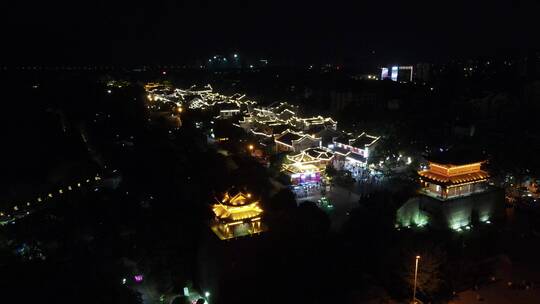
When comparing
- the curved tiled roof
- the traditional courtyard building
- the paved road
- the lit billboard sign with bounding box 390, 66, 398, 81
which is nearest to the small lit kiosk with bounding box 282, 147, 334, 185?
the paved road

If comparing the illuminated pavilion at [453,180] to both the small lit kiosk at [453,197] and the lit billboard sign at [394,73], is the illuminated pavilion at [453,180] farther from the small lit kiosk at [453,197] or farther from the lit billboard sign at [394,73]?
the lit billboard sign at [394,73]

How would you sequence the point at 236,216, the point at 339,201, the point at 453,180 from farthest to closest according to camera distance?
the point at 339,201 → the point at 453,180 → the point at 236,216

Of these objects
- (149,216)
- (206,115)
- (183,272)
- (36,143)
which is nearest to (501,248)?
(183,272)

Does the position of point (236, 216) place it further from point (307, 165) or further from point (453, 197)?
point (307, 165)

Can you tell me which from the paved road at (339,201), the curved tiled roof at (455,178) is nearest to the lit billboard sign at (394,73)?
the paved road at (339,201)

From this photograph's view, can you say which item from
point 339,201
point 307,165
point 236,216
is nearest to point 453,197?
point 339,201

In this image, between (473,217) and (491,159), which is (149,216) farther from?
(491,159)

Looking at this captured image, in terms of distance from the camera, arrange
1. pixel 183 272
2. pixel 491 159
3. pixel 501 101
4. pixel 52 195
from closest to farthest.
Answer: pixel 183 272 < pixel 491 159 < pixel 52 195 < pixel 501 101
